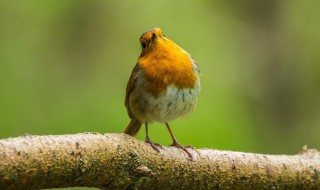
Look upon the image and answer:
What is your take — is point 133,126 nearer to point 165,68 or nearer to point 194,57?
point 165,68

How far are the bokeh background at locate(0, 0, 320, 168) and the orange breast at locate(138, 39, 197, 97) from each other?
92.8 inches

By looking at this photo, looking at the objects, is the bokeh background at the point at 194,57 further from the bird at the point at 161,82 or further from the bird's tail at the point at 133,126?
the bird at the point at 161,82

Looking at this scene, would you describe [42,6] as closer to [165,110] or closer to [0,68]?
[0,68]

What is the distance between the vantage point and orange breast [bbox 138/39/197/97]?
4.52 m

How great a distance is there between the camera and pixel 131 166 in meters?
3.45

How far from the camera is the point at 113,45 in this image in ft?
30.8

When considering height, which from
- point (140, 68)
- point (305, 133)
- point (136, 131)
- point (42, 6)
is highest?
point (42, 6)

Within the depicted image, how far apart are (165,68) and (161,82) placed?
10cm

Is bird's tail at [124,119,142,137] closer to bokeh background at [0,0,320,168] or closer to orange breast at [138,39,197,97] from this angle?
orange breast at [138,39,197,97]

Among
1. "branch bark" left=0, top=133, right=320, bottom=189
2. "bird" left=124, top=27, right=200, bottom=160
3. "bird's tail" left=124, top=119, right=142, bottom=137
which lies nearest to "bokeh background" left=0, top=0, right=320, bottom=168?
"bird's tail" left=124, top=119, right=142, bottom=137

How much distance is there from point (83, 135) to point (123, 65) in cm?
574

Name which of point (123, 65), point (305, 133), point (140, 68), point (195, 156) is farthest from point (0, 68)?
point (305, 133)

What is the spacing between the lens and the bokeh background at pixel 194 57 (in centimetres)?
716

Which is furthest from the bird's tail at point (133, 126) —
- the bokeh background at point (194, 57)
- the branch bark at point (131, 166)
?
the bokeh background at point (194, 57)
